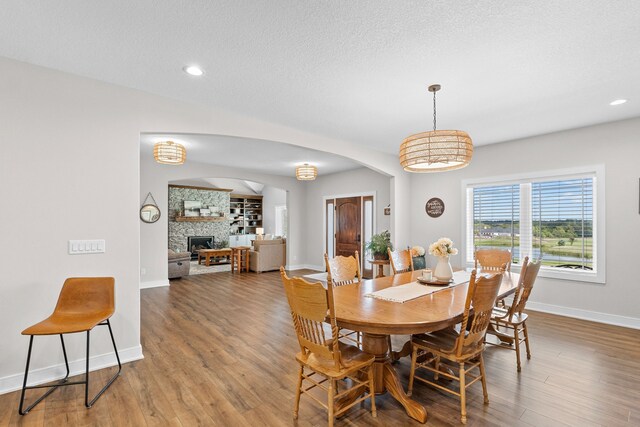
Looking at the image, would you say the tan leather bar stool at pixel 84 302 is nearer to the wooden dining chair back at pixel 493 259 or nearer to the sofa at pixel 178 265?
the wooden dining chair back at pixel 493 259

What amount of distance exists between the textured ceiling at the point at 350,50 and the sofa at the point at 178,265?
4929 millimetres

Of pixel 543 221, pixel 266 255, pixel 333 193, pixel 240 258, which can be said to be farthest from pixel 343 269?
pixel 240 258

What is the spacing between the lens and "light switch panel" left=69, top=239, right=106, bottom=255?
262 centimetres

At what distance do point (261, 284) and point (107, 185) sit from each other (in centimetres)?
416

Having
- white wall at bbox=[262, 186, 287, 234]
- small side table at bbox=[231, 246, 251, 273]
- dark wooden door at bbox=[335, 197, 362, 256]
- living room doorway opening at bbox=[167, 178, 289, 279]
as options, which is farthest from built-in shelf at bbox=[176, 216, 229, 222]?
dark wooden door at bbox=[335, 197, 362, 256]

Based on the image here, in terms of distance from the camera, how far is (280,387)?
7.97ft

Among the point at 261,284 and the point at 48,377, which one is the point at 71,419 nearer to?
the point at 48,377

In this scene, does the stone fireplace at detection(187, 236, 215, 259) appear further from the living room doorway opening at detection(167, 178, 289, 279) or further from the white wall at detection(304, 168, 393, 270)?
the white wall at detection(304, 168, 393, 270)

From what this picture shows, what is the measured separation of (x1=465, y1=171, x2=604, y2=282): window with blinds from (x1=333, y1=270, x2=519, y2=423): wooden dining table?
2.41m

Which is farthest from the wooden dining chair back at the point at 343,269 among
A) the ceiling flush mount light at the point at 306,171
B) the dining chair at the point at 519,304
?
the ceiling flush mount light at the point at 306,171

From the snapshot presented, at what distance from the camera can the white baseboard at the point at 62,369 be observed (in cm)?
236

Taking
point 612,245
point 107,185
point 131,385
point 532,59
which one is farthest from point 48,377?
point 612,245

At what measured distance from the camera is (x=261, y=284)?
6.47 metres

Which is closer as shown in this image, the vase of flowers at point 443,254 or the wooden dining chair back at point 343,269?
the vase of flowers at point 443,254
